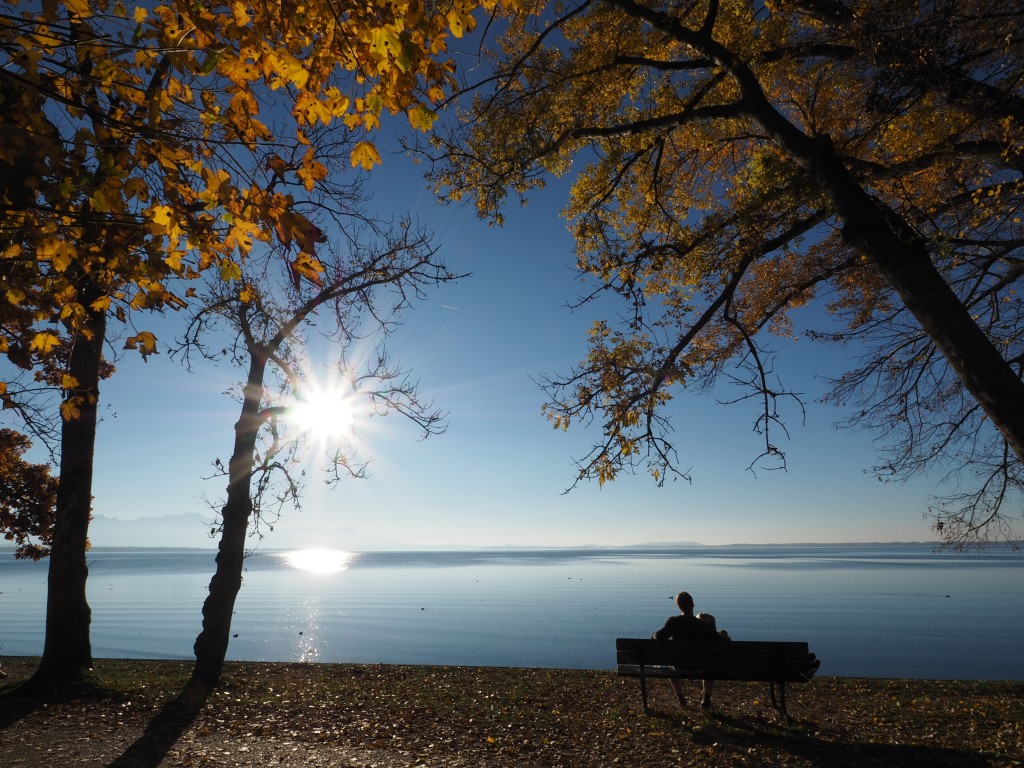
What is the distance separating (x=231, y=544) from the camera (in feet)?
34.6

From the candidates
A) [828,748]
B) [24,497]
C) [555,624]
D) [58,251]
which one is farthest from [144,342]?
[555,624]

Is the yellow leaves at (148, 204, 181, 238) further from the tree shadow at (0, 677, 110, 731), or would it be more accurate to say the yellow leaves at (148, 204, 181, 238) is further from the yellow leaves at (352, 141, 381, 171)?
the tree shadow at (0, 677, 110, 731)

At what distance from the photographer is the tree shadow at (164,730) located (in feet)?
19.6

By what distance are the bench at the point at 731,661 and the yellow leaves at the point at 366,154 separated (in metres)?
6.55

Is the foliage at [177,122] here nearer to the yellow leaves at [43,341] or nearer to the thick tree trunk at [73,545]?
the yellow leaves at [43,341]

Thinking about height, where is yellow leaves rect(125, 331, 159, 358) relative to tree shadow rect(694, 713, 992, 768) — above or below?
above

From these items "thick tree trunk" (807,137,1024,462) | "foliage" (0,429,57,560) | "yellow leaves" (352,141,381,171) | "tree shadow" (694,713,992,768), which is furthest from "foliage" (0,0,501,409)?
"foliage" (0,429,57,560)

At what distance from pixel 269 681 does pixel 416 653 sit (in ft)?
43.8

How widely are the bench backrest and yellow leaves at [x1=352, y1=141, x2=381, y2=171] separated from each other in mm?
6566

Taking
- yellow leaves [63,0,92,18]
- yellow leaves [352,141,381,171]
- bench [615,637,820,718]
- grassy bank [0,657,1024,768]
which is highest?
yellow leaves [63,0,92,18]

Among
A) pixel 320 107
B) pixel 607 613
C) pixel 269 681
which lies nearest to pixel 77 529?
pixel 269 681

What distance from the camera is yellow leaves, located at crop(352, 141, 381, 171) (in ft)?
10.4

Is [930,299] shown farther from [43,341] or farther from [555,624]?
[555,624]

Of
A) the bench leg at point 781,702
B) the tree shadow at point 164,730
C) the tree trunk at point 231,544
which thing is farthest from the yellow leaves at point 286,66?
the tree trunk at point 231,544
